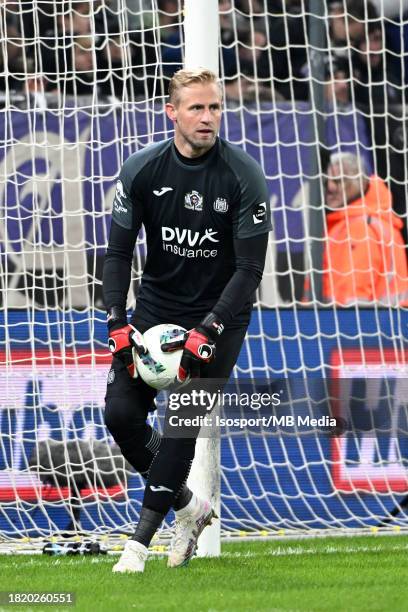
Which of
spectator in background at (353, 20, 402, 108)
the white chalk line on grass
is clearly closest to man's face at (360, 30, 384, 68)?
spectator in background at (353, 20, 402, 108)

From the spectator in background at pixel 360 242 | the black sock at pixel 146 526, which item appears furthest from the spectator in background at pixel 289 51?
the black sock at pixel 146 526

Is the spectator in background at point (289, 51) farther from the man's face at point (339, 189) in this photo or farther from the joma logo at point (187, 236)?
the joma logo at point (187, 236)

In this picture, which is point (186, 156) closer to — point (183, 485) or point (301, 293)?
point (183, 485)

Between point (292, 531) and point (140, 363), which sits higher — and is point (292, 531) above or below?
below

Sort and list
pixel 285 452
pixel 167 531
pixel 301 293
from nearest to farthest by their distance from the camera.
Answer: pixel 167 531 < pixel 285 452 < pixel 301 293

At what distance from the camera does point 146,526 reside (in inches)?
173

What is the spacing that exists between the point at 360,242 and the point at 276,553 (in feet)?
8.51

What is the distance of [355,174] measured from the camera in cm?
768

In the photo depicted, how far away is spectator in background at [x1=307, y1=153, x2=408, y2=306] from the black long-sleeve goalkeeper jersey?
288cm

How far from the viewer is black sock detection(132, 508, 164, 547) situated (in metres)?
4.39

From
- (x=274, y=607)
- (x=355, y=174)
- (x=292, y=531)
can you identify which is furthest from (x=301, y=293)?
(x=274, y=607)

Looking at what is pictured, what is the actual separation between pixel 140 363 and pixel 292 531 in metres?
2.24

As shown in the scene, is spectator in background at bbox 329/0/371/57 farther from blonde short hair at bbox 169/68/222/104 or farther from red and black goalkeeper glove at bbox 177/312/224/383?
red and black goalkeeper glove at bbox 177/312/224/383

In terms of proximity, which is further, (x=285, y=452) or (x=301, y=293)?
(x=301, y=293)
